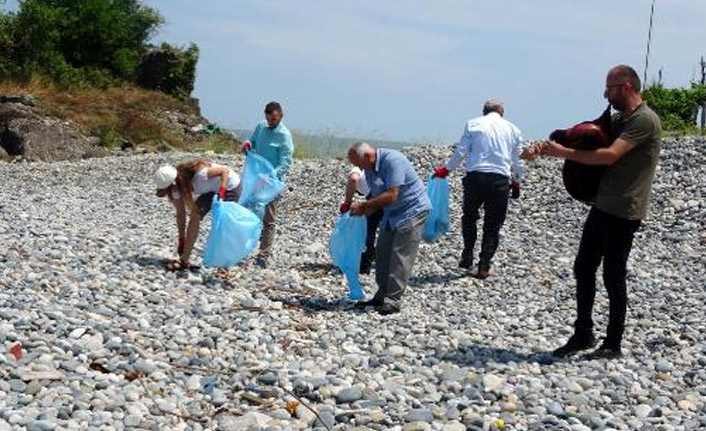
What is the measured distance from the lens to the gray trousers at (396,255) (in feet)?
24.8

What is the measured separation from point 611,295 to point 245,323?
2.64 metres

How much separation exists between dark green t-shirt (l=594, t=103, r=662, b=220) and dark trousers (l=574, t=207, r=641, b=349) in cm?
7

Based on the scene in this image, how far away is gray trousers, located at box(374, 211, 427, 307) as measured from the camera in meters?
7.55

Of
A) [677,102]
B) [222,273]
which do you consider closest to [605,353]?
[222,273]

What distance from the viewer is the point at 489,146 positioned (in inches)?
358

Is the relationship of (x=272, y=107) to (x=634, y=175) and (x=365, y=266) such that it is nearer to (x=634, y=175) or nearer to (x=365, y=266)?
(x=365, y=266)

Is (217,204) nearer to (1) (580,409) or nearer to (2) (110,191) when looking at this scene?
(1) (580,409)

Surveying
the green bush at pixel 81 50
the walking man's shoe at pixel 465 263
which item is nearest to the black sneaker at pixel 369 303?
the walking man's shoe at pixel 465 263

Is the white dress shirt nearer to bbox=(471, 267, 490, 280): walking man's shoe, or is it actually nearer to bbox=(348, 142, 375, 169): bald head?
bbox=(471, 267, 490, 280): walking man's shoe

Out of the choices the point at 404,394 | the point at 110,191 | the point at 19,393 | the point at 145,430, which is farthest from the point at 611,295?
the point at 110,191

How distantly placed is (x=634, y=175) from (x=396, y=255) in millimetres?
2248

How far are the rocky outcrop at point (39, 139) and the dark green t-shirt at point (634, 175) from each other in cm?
1991

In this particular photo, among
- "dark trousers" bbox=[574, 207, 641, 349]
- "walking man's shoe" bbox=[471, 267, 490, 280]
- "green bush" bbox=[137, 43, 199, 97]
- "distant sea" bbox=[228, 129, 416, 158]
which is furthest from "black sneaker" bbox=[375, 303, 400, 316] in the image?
"green bush" bbox=[137, 43, 199, 97]

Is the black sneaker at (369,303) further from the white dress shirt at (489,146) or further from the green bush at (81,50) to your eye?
the green bush at (81,50)
